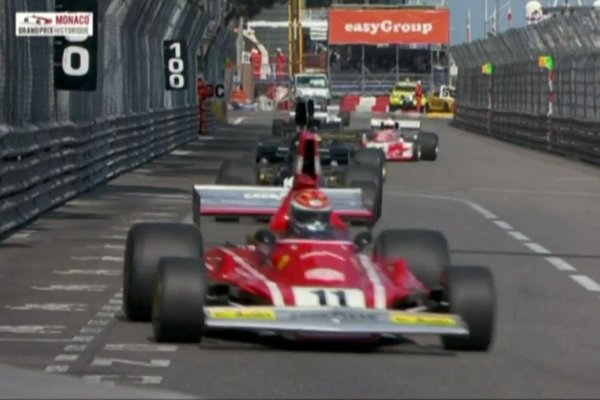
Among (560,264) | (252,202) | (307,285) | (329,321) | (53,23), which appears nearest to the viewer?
(329,321)

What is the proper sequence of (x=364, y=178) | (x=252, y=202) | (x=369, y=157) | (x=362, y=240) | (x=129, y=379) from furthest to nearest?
1. (x=369, y=157)
2. (x=364, y=178)
3. (x=252, y=202)
4. (x=362, y=240)
5. (x=129, y=379)

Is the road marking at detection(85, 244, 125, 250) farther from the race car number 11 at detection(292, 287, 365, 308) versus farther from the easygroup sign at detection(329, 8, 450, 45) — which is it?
the easygroup sign at detection(329, 8, 450, 45)

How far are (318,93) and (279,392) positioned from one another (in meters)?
78.8

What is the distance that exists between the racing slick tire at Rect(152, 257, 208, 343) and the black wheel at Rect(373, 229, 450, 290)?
186 centimetres

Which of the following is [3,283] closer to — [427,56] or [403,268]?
[403,268]

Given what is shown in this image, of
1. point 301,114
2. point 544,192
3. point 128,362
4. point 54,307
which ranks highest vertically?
point 301,114

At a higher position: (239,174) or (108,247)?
(239,174)

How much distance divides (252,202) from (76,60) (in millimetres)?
9788

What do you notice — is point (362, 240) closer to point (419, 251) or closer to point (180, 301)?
point (419, 251)

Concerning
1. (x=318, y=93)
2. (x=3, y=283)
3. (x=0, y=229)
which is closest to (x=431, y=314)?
(x=3, y=283)

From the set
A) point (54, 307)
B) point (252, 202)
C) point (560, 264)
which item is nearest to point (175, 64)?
point (560, 264)

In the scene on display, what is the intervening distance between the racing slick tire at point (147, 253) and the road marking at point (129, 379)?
72.1 inches

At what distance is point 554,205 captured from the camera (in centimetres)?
2767

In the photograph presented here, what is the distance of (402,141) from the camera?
1610 inches
